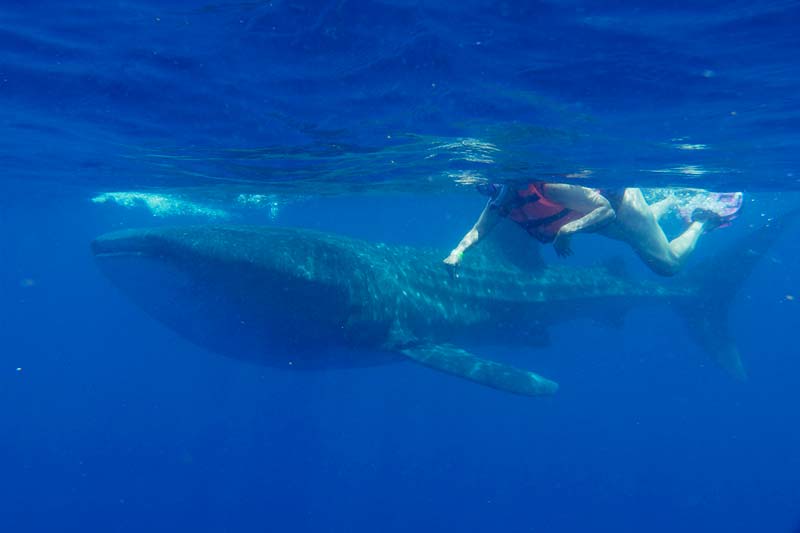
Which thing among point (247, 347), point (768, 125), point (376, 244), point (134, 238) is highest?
point (768, 125)

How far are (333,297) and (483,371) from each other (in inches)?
119

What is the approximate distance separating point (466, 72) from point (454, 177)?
10389 mm

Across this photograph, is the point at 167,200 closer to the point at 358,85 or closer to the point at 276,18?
the point at 358,85

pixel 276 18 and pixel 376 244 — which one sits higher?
pixel 276 18

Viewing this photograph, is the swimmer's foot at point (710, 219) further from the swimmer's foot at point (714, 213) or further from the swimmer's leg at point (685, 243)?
the swimmer's leg at point (685, 243)

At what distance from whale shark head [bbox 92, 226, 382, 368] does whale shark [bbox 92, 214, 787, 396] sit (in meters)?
0.02

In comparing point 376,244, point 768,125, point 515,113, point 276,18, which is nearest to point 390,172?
point 376,244

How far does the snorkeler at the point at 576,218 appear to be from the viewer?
882cm

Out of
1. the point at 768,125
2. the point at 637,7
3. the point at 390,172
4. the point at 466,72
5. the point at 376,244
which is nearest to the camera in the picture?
the point at 637,7

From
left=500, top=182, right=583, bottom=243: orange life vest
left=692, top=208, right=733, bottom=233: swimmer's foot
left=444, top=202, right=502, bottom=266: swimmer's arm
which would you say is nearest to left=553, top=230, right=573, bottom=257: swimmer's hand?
left=500, top=182, right=583, bottom=243: orange life vest

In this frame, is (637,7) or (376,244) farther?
(376,244)

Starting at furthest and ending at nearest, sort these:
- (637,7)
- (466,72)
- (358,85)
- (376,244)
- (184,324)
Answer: (376,244) < (184,324) < (358,85) < (466,72) < (637,7)

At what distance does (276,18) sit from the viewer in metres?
6.38

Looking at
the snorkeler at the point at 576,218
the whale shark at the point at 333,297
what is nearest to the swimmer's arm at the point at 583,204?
the snorkeler at the point at 576,218
